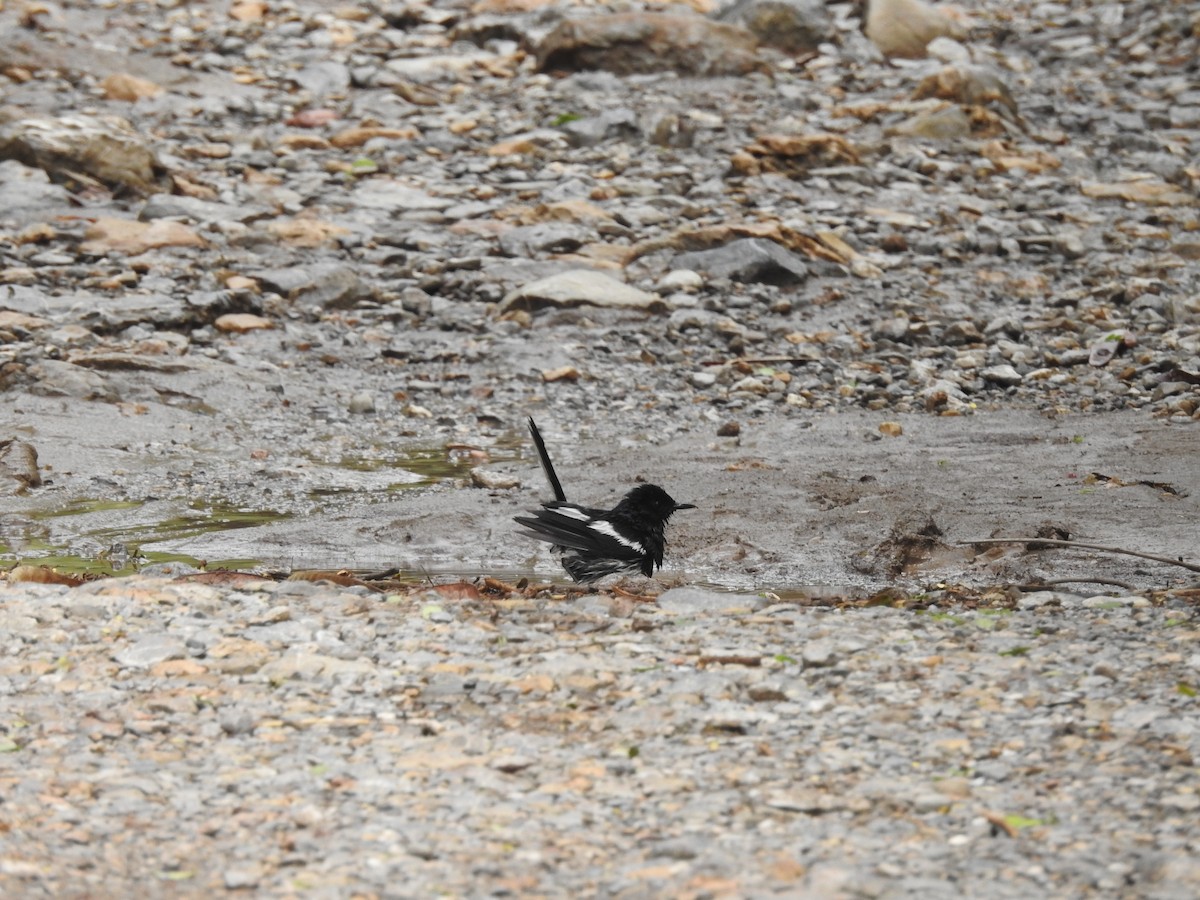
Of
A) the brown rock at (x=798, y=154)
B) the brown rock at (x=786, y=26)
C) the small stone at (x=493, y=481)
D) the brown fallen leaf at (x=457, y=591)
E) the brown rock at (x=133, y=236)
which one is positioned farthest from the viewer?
the brown rock at (x=786, y=26)

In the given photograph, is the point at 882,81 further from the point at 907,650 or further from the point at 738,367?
the point at 907,650

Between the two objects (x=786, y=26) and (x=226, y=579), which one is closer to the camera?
(x=226, y=579)

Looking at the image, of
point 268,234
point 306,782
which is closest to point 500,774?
point 306,782

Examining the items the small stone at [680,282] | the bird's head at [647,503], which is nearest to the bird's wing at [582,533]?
the bird's head at [647,503]

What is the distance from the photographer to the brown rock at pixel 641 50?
14.9m

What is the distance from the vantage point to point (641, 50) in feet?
48.9

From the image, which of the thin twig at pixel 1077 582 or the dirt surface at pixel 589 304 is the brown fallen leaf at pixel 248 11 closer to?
the dirt surface at pixel 589 304

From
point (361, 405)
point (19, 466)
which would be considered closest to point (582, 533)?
point (19, 466)

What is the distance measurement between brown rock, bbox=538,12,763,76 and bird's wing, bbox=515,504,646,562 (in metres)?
10.0

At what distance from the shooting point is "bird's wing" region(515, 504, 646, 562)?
5609mm

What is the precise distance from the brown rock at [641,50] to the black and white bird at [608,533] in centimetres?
958

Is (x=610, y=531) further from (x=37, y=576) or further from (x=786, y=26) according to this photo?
(x=786, y=26)

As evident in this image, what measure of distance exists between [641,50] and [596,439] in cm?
765

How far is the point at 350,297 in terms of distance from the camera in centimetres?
1016
